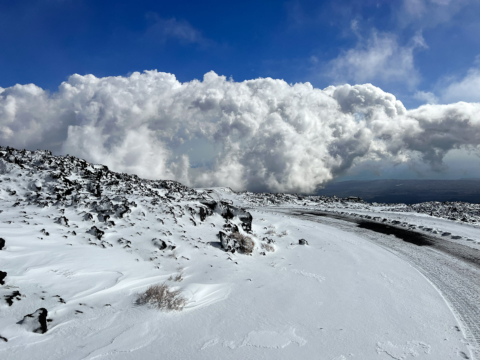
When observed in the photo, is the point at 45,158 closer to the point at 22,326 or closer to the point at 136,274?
the point at 136,274

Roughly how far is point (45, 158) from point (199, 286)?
50.5 feet

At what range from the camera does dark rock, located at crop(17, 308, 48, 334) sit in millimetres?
3599

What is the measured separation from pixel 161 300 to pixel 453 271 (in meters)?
10.0

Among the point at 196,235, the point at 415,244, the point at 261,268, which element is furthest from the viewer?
the point at 415,244

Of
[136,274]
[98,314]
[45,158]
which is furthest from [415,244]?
[45,158]

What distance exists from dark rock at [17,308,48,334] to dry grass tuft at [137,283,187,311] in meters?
1.58

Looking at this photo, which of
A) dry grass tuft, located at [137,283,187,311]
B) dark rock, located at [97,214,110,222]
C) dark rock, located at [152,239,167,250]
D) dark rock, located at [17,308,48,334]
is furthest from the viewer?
dark rock, located at [97,214,110,222]

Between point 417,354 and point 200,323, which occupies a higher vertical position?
point 200,323

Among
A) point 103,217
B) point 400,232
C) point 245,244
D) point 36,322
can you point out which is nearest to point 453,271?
point 245,244

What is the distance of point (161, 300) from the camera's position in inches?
192

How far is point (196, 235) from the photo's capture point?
10.5 meters

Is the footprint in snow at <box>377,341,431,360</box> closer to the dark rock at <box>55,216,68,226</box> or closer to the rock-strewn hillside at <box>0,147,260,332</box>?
the rock-strewn hillside at <box>0,147,260,332</box>

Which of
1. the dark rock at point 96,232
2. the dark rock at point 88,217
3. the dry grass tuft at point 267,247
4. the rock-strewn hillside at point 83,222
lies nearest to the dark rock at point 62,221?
the rock-strewn hillside at point 83,222

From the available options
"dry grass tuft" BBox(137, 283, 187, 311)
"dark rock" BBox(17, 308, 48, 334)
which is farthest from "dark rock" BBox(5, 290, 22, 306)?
"dry grass tuft" BBox(137, 283, 187, 311)
